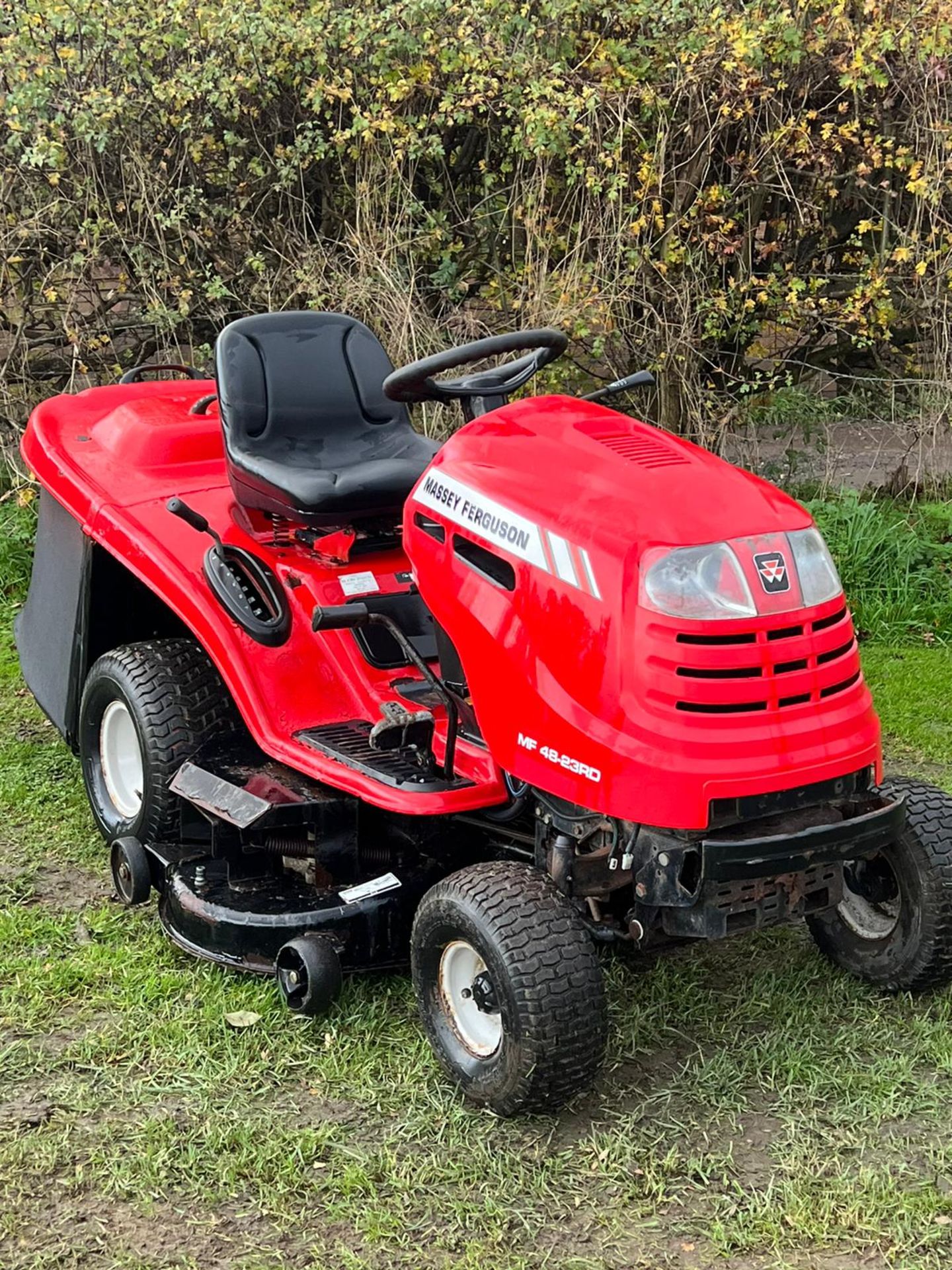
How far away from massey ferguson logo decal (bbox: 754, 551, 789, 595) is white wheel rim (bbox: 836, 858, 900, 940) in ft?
2.62

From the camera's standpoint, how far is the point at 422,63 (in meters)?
5.74

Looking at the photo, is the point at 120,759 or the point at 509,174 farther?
the point at 509,174

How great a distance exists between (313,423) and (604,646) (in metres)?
1.44

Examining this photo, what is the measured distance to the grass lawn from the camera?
2.26 metres

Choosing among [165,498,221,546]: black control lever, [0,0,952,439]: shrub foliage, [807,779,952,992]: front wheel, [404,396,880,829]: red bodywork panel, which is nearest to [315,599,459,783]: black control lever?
[404,396,880,829]: red bodywork panel

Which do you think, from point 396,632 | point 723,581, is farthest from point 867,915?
point 396,632

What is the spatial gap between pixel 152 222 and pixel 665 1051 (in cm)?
465

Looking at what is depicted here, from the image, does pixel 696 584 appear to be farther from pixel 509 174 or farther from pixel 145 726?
pixel 509 174

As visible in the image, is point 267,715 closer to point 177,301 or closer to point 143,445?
point 143,445

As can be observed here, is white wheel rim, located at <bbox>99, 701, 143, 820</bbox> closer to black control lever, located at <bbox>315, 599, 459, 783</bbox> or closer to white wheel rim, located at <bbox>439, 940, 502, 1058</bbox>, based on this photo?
black control lever, located at <bbox>315, 599, 459, 783</bbox>

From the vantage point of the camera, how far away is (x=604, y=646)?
242 centimetres

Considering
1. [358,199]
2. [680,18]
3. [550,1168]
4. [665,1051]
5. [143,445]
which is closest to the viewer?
[550,1168]

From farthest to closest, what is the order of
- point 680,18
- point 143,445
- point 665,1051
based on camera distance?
1. point 680,18
2. point 143,445
3. point 665,1051

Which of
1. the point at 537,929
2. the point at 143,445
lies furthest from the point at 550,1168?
the point at 143,445
